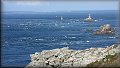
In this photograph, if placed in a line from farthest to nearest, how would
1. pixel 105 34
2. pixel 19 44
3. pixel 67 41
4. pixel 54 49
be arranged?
pixel 105 34
pixel 19 44
pixel 67 41
pixel 54 49

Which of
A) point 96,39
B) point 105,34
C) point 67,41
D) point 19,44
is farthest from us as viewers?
point 105,34

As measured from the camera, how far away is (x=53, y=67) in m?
11.5

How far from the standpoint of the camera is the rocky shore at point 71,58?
447 inches

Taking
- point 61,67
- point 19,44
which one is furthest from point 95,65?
point 19,44

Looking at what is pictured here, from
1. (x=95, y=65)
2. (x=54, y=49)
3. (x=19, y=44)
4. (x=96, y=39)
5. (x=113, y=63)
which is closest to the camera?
(x=113, y=63)

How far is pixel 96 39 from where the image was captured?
19.2 meters

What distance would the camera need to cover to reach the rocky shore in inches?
447

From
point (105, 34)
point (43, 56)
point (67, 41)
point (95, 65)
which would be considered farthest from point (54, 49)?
point (105, 34)

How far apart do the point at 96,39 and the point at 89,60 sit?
8.03 metres

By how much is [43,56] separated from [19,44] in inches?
198

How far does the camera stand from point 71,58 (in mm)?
12117

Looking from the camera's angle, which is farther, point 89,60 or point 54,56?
point 54,56

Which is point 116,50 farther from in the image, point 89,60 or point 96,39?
point 96,39

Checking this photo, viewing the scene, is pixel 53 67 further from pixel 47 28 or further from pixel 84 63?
pixel 47 28
